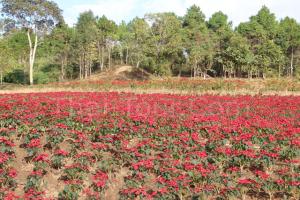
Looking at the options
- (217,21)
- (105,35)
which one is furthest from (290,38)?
Result: (105,35)

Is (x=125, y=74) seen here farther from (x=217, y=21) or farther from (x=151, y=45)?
(x=217, y=21)

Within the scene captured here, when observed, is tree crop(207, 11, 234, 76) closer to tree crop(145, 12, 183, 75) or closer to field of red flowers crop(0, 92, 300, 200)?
tree crop(145, 12, 183, 75)

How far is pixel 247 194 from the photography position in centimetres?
803

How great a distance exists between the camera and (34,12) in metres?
41.2

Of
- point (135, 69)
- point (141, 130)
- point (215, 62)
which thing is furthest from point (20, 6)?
point (141, 130)

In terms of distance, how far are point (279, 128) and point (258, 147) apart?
1433 mm

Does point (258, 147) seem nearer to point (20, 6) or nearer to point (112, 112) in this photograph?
point (112, 112)

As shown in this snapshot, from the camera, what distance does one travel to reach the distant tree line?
42653 mm

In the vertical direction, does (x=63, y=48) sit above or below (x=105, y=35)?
below

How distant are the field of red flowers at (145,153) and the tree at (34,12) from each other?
2949 cm

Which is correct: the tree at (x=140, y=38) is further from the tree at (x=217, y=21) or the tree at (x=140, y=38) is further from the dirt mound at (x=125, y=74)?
the tree at (x=217, y=21)

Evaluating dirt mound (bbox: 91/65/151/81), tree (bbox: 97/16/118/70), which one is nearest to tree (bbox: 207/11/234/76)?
dirt mound (bbox: 91/65/151/81)

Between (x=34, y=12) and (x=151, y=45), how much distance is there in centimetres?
1390

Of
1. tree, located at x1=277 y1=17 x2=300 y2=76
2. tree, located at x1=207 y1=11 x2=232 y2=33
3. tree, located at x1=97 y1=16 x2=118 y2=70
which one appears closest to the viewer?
tree, located at x1=277 y1=17 x2=300 y2=76
